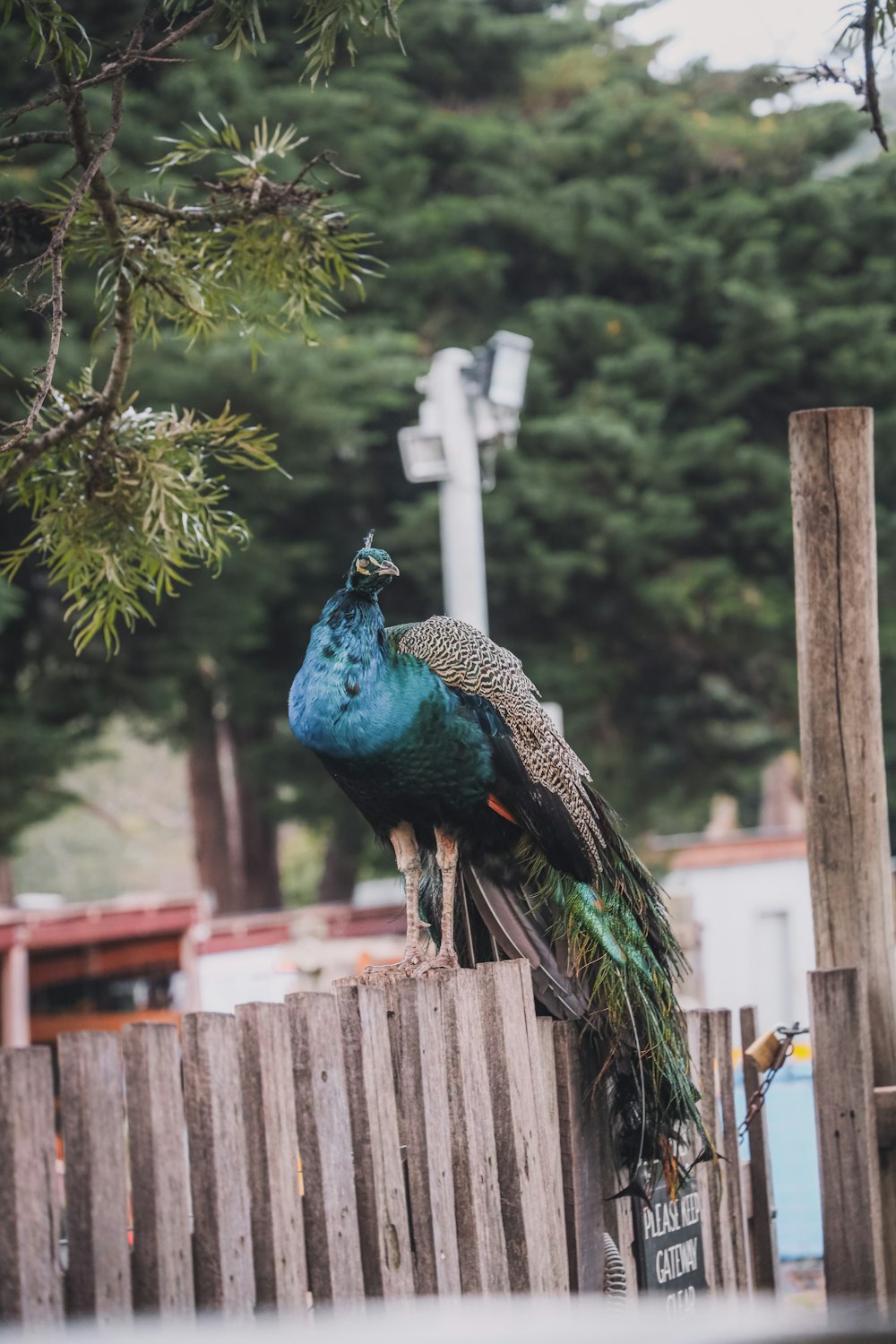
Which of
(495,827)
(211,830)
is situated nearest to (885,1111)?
(495,827)

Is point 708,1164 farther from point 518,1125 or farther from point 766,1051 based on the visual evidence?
point 518,1125

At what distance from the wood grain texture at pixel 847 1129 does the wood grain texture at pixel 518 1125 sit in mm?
892

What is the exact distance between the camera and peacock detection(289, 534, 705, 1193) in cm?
320

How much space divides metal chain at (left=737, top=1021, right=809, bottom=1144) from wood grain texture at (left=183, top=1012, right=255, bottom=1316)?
1839 millimetres

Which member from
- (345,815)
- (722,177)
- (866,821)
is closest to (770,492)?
(722,177)

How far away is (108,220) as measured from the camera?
325 centimetres

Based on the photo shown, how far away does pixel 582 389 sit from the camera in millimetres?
15102

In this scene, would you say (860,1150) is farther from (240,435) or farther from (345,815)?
(345,815)

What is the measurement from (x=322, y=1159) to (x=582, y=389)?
1307cm

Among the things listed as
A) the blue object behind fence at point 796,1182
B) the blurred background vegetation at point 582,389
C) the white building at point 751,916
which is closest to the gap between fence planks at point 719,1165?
the blue object behind fence at point 796,1182

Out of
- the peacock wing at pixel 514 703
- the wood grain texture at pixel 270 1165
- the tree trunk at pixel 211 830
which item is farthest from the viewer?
the tree trunk at pixel 211 830

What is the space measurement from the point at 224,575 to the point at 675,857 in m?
5.21

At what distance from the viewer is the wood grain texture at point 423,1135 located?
2834 millimetres

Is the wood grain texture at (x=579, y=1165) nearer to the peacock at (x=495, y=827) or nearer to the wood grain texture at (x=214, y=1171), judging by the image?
the peacock at (x=495, y=827)
